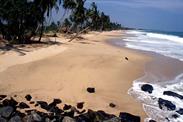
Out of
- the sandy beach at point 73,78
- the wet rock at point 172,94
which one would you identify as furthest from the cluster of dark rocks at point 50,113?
the wet rock at point 172,94

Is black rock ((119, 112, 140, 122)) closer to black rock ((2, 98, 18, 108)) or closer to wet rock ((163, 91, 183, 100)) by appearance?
wet rock ((163, 91, 183, 100))

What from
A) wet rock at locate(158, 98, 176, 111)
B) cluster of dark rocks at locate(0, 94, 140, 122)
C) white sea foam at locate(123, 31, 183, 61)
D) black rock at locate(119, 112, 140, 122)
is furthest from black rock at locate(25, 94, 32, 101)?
white sea foam at locate(123, 31, 183, 61)

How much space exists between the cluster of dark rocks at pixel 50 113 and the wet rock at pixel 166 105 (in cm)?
196

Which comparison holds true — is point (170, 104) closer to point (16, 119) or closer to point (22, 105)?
point (22, 105)

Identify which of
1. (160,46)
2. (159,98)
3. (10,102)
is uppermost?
(10,102)

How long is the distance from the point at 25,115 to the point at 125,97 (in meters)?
4.87

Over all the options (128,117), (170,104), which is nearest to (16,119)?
(128,117)

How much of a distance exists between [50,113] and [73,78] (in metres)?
5.66

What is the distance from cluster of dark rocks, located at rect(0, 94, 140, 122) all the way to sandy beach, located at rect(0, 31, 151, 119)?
686 millimetres

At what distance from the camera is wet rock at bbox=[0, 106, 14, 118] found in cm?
1134

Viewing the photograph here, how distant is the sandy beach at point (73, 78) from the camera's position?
45.7 feet

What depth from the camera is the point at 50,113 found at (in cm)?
1191

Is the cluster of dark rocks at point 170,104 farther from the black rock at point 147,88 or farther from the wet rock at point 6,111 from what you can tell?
the wet rock at point 6,111

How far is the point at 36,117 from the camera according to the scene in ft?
36.3
